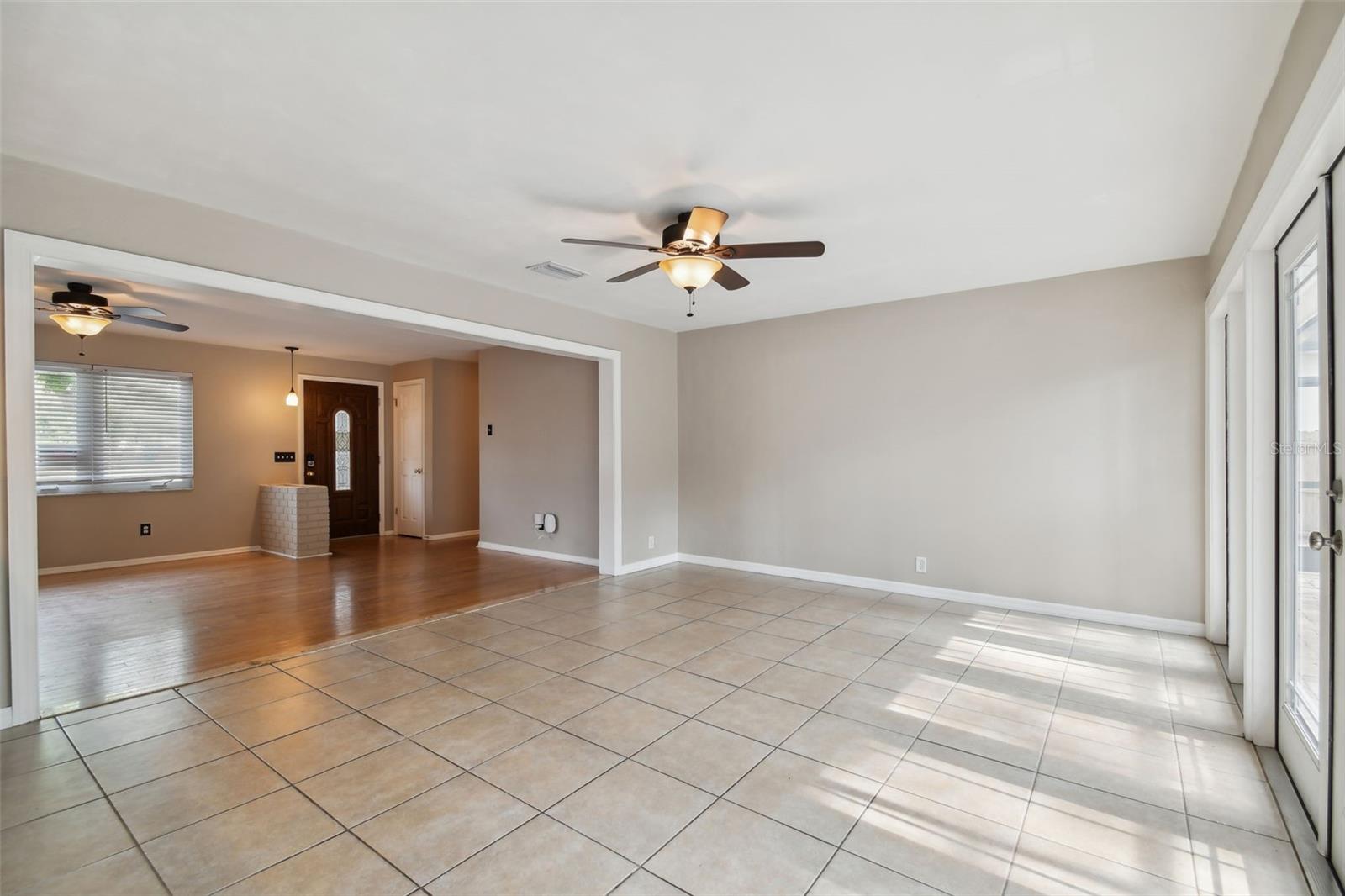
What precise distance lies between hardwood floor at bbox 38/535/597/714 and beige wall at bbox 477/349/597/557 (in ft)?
1.29

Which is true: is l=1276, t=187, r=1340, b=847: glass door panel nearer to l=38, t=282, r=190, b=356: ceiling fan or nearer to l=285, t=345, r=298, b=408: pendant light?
l=38, t=282, r=190, b=356: ceiling fan

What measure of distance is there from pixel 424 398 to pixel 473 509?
6.13 feet

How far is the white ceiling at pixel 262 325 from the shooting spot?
4.36 m

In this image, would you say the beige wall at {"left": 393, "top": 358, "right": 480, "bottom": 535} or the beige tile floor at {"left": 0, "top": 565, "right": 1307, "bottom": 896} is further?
the beige wall at {"left": 393, "top": 358, "right": 480, "bottom": 535}

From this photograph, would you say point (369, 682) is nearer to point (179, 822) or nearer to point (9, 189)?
point (179, 822)

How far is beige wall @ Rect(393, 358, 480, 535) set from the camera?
29.0ft

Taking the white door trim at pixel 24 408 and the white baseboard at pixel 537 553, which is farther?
the white baseboard at pixel 537 553

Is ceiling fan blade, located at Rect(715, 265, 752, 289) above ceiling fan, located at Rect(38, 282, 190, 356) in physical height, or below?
below

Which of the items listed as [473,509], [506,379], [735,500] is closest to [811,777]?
[735,500]

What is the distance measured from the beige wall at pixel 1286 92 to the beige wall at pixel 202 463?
31.4ft

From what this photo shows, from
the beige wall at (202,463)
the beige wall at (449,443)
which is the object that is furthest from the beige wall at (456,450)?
the beige wall at (202,463)

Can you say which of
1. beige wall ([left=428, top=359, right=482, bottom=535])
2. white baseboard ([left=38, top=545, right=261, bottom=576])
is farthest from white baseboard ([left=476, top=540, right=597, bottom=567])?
white baseboard ([left=38, top=545, right=261, bottom=576])

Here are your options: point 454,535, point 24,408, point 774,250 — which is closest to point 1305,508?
point 774,250

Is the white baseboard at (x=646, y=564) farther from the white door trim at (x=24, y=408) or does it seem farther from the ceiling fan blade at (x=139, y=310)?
the ceiling fan blade at (x=139, y=310)
